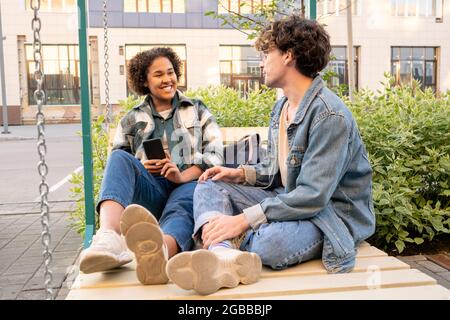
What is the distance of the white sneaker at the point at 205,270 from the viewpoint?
1.70 meters

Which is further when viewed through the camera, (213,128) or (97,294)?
(213,128)

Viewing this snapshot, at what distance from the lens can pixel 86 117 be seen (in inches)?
145

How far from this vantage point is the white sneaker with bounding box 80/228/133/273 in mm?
1878

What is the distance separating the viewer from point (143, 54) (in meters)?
3.43

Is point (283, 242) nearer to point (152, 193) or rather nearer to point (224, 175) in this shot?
point (224, 175)

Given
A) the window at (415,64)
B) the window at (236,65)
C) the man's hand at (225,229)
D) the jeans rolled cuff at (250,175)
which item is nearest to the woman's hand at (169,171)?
the jeans rolled cuff at (250,175)

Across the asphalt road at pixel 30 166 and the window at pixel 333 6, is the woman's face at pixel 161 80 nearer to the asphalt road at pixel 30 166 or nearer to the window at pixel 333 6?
the asphalt road at pixel 30 166

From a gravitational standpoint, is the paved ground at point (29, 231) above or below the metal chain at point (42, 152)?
below

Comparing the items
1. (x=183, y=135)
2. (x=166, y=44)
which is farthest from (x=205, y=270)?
(x=166, y=44)

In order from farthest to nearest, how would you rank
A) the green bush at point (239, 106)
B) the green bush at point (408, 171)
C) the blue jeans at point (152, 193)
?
the green bush at point (239, 106) → the green bush at point (408, 171) → the blue jeans at point (152, 193)

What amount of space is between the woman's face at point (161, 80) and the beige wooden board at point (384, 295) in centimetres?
188
